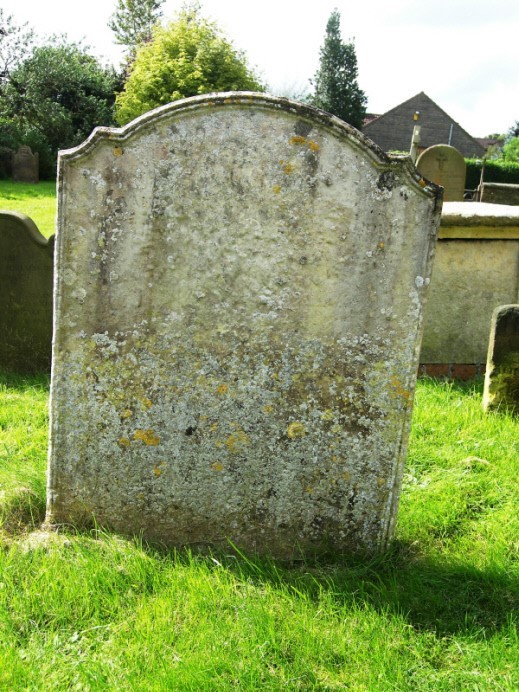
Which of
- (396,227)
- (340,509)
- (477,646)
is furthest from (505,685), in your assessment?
(396,227)

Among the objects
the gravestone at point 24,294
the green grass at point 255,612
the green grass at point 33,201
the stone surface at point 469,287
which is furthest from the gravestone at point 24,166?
the green grass at point 255,612

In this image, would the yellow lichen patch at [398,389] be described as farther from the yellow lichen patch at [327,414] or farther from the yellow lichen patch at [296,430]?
the yellow lichen patch at [296,430]

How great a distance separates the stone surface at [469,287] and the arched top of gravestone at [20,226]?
317cm

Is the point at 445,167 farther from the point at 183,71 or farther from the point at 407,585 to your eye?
the point at 183,71

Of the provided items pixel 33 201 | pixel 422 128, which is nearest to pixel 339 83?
pixel 422 128

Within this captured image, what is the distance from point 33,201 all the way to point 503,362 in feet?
48.2

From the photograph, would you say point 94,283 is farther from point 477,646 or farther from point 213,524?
point 477,646

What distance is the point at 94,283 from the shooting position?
279 centimetres

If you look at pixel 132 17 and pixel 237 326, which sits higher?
pixel 132 17

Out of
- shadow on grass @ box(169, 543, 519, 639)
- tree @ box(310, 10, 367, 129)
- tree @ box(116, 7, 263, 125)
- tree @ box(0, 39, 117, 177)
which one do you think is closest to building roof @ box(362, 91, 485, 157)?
tree @ box(310, 10, 367, 129)

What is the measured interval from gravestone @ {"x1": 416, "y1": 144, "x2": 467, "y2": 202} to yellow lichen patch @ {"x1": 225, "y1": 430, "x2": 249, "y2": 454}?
1018cm

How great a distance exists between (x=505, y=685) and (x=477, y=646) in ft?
0.65

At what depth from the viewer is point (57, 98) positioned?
2916cm

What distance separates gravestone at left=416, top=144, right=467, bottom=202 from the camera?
1206cm
